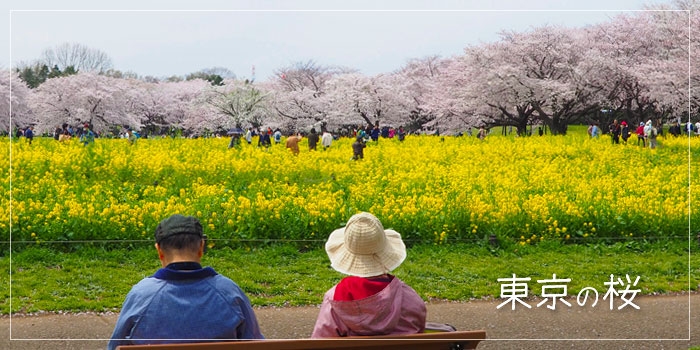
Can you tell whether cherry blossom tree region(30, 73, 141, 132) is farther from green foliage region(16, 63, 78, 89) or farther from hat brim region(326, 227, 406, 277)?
hat brim region(326, 227, 406, 277)

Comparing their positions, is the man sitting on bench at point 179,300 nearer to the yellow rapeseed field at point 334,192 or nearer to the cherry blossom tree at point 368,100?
the yellow rapeseed field at point 334,192

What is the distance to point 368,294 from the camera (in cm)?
289

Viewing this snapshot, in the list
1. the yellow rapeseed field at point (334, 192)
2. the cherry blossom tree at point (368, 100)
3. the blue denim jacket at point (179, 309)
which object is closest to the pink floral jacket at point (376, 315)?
the blue denim jacket at point (179, 309)

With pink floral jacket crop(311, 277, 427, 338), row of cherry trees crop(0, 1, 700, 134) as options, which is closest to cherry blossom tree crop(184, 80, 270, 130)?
row of cherry trees crop(0, 1, 700, 134)

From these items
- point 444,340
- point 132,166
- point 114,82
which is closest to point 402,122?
point 114,82

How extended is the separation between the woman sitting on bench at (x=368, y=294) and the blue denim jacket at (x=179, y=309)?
18.8 inches

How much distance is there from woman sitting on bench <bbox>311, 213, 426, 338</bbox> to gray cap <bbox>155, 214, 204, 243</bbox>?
0.71m

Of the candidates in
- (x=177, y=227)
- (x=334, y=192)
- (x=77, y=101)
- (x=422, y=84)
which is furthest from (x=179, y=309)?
(x=422, y=84)

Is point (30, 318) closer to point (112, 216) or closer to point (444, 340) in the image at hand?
point (112, 216)

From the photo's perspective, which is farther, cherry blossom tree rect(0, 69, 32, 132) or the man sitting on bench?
cherry blossom tree rect(0, 69, 32, 132)

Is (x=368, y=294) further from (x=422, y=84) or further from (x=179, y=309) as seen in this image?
(x=422, y=84)

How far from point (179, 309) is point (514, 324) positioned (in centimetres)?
382

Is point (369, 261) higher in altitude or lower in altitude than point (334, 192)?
higher

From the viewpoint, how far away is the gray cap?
8.36 ft
